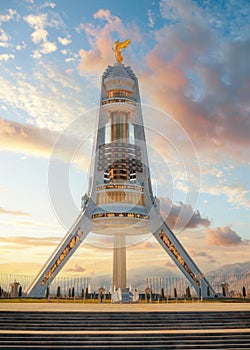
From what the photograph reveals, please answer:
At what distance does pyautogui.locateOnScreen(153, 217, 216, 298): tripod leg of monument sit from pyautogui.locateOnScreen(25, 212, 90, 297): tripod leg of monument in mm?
8833

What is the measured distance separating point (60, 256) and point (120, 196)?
33.4 feet

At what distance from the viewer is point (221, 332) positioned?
12.6 meters

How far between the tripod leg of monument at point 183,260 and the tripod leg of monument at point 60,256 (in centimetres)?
883

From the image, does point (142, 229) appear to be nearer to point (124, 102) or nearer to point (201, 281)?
point (201, 281)

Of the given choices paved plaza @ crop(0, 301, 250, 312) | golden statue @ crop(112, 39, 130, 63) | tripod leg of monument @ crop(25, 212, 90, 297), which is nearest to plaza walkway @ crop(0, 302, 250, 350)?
paved plaza @ crop(0, 301, 250, 312)

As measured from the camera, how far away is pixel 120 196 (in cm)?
4666

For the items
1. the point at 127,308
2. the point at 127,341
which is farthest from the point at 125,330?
the point at 127,308

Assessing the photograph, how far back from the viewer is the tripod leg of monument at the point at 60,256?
132 ft

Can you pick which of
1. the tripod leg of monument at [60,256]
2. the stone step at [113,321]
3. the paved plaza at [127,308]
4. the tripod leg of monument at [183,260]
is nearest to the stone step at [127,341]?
the stone step at [113,321]

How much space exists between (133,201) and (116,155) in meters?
6.25

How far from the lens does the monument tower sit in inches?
1697

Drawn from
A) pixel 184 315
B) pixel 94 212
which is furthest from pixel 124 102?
pixel 184 315

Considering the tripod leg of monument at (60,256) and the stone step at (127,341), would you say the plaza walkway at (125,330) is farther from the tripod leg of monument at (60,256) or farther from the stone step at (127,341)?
the tripod leg of monument at (60,256)

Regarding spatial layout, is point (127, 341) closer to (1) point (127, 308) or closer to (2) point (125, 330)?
(2) point (125, 330)
